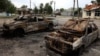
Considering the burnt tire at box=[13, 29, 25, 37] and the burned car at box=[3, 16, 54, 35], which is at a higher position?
the burned car at box=[3, 16, 54, 35]

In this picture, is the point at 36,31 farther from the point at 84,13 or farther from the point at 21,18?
the point at 84,13

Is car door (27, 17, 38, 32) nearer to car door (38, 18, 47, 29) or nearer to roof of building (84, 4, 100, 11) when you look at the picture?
car door (38, 18, 47, 29)

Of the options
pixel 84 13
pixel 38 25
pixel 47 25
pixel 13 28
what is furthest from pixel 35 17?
pixel 84 13

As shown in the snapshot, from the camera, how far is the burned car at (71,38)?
6739 mm

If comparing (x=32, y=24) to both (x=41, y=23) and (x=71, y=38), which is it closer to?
(x=41, y=23)

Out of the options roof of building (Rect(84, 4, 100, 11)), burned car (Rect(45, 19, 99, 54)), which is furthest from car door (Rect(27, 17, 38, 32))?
roof of building (Rect(84, 4, 100, 11))

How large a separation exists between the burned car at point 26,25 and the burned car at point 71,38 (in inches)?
162

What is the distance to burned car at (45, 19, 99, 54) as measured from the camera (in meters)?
6.74

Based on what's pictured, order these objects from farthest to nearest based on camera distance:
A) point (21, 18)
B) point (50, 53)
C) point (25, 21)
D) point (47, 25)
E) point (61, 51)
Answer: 1. point (47, 25)
2. point (21, 18)
3. point (25, 21)
4. point (50, 53)
5. point (61, 51)

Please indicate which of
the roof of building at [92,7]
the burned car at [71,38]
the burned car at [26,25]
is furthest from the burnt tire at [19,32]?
the roof of building at [92,7]

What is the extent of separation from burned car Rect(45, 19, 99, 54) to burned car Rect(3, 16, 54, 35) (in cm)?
412

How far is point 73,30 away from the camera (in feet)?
27.6

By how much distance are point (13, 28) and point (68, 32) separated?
4.88m

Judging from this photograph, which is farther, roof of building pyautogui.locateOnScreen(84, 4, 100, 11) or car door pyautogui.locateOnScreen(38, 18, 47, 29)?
roof of building pyautogui.locateOnScreen(84, 4, 100, 11)
